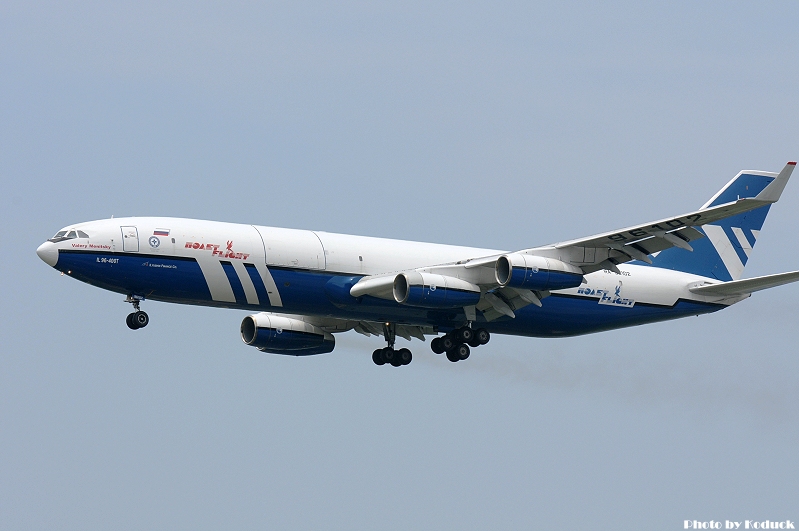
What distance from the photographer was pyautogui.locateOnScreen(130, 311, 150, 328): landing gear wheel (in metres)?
44.6

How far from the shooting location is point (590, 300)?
164 ft

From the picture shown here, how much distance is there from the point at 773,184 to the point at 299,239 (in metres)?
16.7

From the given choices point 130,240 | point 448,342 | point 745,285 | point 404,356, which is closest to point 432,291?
→ point 448,342

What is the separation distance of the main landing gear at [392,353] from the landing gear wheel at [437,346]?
2456mm

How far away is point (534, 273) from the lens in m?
44.3

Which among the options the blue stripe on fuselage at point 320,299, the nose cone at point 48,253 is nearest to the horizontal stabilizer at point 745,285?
the blue stripe on fuselage at point 320,299

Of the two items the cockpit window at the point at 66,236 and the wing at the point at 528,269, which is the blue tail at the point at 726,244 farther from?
the cockpit window at the point at 66,236

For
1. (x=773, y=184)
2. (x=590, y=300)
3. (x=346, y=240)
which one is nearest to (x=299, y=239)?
(x=346, y=240)

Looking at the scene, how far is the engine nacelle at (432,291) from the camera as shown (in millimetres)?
44562

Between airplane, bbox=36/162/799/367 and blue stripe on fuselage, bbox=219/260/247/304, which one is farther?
blue stripe on fuselage, bbox=219/260/247/304

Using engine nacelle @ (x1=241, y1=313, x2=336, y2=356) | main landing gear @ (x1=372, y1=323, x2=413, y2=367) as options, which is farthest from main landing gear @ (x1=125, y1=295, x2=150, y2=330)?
main landing gear @ (x1=372, y1=323, x2=413, y2=367)

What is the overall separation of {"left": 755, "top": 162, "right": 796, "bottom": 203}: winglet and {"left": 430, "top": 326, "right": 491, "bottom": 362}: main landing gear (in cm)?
1196

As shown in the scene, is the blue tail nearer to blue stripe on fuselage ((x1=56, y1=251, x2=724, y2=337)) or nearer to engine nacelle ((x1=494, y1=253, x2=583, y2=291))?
blue stripe on fuselage ((x1=56, y1=251, x2=724, y2=337))

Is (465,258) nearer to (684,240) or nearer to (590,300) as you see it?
(590,300)
